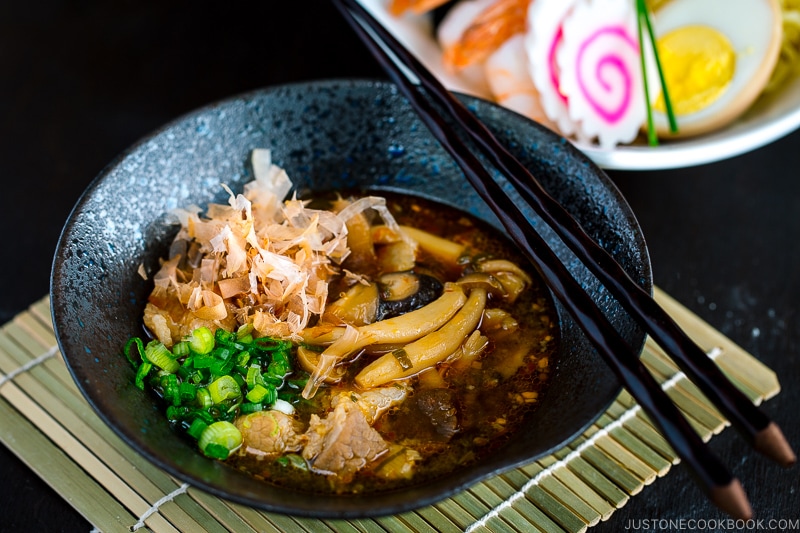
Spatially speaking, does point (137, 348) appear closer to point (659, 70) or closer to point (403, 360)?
point (403, 360)

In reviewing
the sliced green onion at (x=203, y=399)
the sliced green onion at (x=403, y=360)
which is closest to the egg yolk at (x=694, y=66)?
the sliced green onion at (x=403, y=360)

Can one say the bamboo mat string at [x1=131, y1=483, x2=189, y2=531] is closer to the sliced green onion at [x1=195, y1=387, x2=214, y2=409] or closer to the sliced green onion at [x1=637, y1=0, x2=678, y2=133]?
the sliced green onion at [x1=195, y1=387, x2=214, y2=409]

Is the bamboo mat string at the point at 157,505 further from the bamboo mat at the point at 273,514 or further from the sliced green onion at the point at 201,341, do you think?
the sliced green onion at the point at 201,341

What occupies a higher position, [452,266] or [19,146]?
[19,146]

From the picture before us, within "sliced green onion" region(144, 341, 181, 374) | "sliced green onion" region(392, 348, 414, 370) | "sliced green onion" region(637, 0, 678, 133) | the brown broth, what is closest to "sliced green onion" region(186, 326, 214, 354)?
"sliced green onion" region(144, 341, 181, 374)

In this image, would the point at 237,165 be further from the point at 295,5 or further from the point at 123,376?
the point at 295,5

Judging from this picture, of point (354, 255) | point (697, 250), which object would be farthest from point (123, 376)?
point (697, 250)
